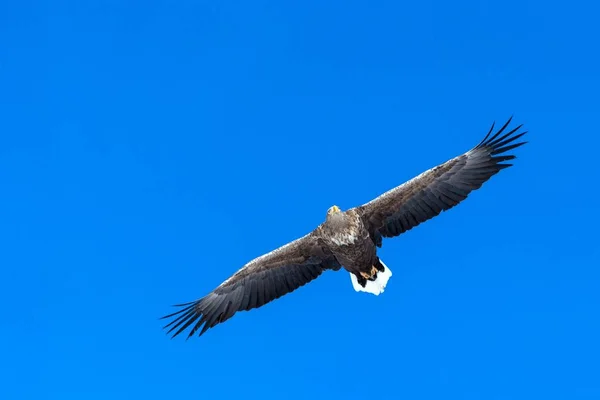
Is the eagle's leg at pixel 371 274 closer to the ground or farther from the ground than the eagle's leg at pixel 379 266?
closer to the ground

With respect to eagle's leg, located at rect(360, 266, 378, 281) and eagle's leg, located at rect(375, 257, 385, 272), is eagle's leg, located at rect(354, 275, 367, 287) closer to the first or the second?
eagle's leg, located at rect(360, 266, 378, 281)

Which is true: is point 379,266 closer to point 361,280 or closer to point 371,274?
point 371,274

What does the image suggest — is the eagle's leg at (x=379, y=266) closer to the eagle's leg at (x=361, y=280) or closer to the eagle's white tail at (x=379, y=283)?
the eagle's white tail at (x=379, y=283)

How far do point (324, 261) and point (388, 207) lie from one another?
1.25 meters

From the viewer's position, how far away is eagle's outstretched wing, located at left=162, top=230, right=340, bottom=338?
44.3 ft

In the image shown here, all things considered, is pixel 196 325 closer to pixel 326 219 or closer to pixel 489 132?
pixel 326 219

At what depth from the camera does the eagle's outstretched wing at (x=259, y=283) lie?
532 inches

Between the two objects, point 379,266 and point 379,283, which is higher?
point 379,266

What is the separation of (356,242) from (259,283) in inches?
70.5

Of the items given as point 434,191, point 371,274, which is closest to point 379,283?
point 371,274

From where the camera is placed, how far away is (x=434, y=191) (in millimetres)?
13016

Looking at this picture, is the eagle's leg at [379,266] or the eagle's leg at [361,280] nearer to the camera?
the eagle's leg at [379,266]

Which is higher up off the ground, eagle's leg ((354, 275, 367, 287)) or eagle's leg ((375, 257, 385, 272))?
eagle's leg ((375, 257, 385, 272))

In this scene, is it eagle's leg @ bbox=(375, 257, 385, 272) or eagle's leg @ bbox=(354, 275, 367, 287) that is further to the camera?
eagle's leg @ bbox=(354, 275, 367, 287)
